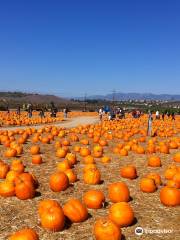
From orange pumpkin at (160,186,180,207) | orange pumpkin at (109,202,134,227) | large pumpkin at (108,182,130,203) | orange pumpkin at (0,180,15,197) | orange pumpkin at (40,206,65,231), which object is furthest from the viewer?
orange pumpkin at (0,180,15,197)

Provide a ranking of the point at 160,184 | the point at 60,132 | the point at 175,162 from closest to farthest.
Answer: the point at 160,184 → the point at 175,162 → the point at 60,132

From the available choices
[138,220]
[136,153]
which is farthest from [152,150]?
[138,220]

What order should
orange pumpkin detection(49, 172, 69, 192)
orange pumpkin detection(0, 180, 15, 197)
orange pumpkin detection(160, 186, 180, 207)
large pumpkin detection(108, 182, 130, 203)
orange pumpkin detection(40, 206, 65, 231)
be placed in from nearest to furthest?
orange pumpkin detection(40, 206, 65, 231)
orange pumpkin detection(160, 186, 180, 207)
large pumpkin detection(108, 182, 130, 203)
orange pumpkin detection(0, 180, 15, 197)
orange pumpkin detection(49, 172, 69, 192)

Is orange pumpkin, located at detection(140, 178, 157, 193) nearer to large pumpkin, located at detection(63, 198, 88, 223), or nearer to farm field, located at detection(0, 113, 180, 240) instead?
farm field, located at detection(0, 113, 180, 240)

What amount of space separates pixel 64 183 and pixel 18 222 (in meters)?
2.42

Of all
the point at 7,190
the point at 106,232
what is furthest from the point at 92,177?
the point at 106,232

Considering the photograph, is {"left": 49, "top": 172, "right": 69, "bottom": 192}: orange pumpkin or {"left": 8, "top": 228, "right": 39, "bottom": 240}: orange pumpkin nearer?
{"left": 8, "top": 228, "right": 39, "bottom": 240}: orange pumpkin

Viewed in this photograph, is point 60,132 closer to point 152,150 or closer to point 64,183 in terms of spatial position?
point 152,150

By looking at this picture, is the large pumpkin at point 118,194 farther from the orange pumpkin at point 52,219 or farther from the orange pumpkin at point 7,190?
the orange pumpkin at point 7,190

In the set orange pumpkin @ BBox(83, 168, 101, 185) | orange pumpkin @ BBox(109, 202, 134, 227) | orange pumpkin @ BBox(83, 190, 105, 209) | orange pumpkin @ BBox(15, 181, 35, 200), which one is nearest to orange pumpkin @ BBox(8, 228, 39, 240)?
orange pumpkin @ BBox(109, 202, 134, 227)

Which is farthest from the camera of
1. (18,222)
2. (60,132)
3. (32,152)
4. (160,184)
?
(60,132)

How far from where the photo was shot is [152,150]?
55.2 ft

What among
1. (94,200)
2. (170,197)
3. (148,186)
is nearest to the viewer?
(94,200)

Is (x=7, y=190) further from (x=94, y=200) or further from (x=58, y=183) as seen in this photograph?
(x=94, y=200)
